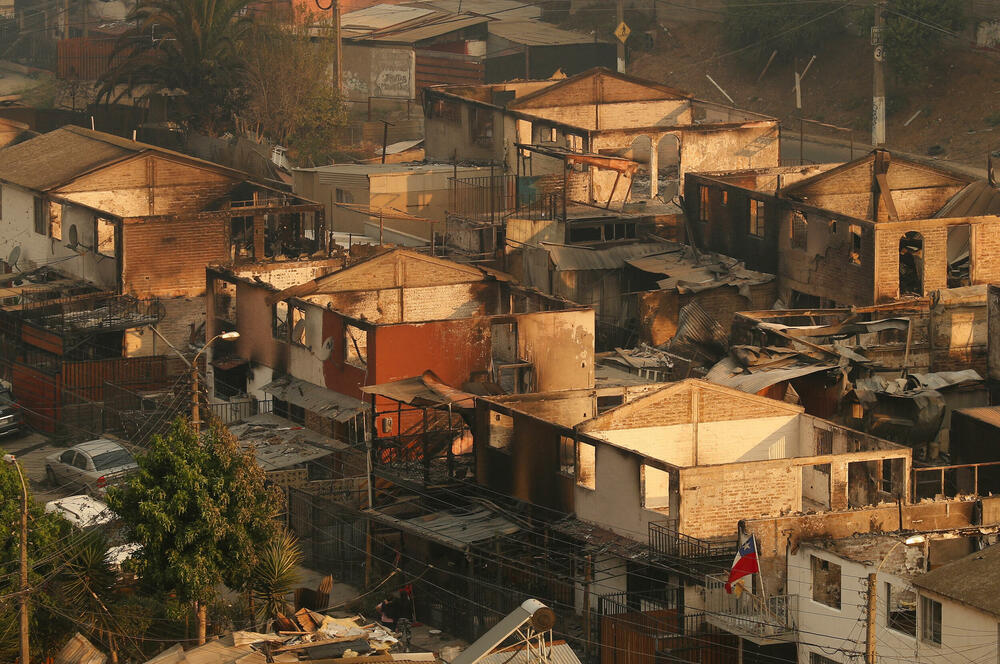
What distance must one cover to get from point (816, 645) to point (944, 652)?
8.48 ft

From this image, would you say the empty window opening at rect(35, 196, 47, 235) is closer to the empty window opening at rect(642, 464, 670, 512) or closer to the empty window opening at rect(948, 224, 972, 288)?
the empty window opening at rect(948, 224, 972, 288)

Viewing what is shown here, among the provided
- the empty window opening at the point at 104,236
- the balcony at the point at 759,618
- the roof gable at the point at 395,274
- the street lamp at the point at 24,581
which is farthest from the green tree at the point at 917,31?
the street lamp at the point at 24,581

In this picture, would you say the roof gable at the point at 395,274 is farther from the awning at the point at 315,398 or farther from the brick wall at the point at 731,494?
the brick wall at the point at 731,494

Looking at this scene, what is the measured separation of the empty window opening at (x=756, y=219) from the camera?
5247 cm

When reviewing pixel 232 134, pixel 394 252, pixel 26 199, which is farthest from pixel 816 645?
pixel 232 134

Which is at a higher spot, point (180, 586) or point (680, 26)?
point (680, 26)

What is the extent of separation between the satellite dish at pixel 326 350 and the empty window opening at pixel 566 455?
853 cm

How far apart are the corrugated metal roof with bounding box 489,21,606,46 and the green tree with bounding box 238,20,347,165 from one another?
35.1 ft

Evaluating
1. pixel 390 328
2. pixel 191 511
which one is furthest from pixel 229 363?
pixel 191 511

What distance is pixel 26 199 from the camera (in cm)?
5753

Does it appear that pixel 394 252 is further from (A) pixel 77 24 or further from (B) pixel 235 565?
(A) pixel 77 24

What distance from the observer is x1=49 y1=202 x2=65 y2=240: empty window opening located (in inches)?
2211

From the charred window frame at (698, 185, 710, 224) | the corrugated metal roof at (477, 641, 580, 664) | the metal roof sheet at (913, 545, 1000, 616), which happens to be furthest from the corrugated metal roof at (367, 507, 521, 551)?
the charred window frame at (698, 185, 710, 224)

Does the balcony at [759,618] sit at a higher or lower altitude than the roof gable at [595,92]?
lower
